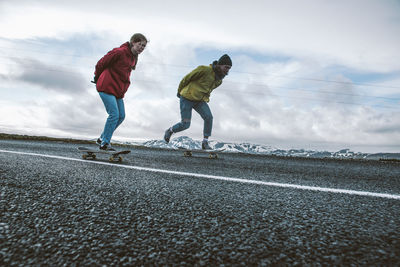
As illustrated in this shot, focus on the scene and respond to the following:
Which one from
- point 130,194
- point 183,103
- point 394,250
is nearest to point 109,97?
point 183,103

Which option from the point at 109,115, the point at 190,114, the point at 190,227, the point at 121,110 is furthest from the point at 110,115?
the point at 190,227

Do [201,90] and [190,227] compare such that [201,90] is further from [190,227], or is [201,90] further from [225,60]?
[190,227]

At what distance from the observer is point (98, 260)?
0.80m

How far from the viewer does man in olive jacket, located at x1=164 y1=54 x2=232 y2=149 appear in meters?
7.18

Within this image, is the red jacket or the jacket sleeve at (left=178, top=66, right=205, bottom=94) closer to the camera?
the red jacket

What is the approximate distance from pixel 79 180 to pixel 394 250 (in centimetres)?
199

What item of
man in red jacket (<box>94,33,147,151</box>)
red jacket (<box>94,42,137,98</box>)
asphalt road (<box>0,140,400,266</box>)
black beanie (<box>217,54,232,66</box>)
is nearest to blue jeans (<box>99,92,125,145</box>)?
man in red jacket (<box>94,33,147,151</box>)

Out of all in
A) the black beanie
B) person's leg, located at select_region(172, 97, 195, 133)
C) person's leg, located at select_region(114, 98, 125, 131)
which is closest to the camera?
person's leg, located at select_region(114, 98, 125, 131)

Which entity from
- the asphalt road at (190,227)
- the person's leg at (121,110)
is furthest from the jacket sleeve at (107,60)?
the asphalt road at (190,227)

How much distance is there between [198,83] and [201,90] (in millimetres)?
197

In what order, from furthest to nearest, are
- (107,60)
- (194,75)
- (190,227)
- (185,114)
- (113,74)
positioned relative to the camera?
(185,114) → (194,75) → (113,74) → (107,60) → (190,227)

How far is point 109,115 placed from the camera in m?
4.88

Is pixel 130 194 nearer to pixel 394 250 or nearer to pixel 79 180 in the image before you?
pixel 79 180

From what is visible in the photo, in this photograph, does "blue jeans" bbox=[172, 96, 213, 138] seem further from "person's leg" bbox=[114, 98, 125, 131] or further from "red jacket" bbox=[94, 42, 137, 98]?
"red jacket" bbox=[94, 42, 137, 98]
